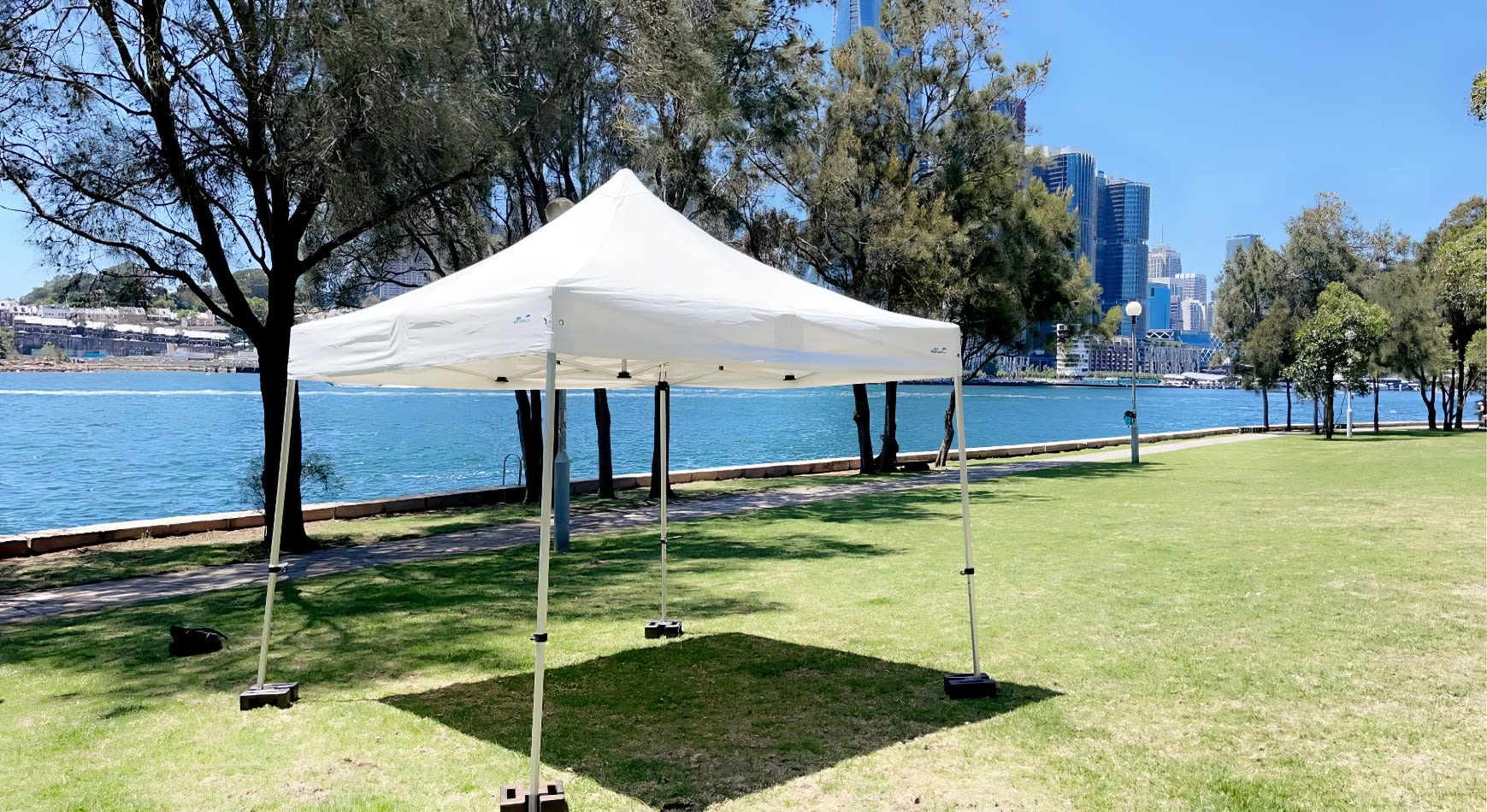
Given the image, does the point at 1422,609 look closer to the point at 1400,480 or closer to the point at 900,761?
the point at 900,761

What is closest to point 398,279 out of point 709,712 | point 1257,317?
point 709,712

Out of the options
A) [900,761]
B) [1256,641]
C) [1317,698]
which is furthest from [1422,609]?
[900,761]

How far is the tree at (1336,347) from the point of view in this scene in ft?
127

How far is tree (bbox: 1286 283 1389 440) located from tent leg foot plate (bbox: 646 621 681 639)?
37629 millimetres

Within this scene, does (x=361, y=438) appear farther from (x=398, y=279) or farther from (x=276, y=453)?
(x=276, y=453)

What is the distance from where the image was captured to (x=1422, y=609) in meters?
8.27

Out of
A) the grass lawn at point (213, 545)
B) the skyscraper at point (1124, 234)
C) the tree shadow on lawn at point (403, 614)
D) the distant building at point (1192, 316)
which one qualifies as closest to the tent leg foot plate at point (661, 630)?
the tree shadow on lawn at point (403, 614)

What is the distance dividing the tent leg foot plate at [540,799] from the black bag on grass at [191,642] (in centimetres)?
390

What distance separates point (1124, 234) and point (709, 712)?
107 metres

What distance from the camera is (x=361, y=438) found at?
6025 cm

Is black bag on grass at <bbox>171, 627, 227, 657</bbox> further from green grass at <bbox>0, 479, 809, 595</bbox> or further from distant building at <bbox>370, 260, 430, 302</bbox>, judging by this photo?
distant building at <bbox>370, 260, 430, 302</bbox>

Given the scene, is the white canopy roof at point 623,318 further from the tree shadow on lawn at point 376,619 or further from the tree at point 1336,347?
the tree at point 1336,347

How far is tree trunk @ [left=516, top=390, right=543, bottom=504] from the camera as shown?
728 inches

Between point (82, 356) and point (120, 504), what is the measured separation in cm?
12574
